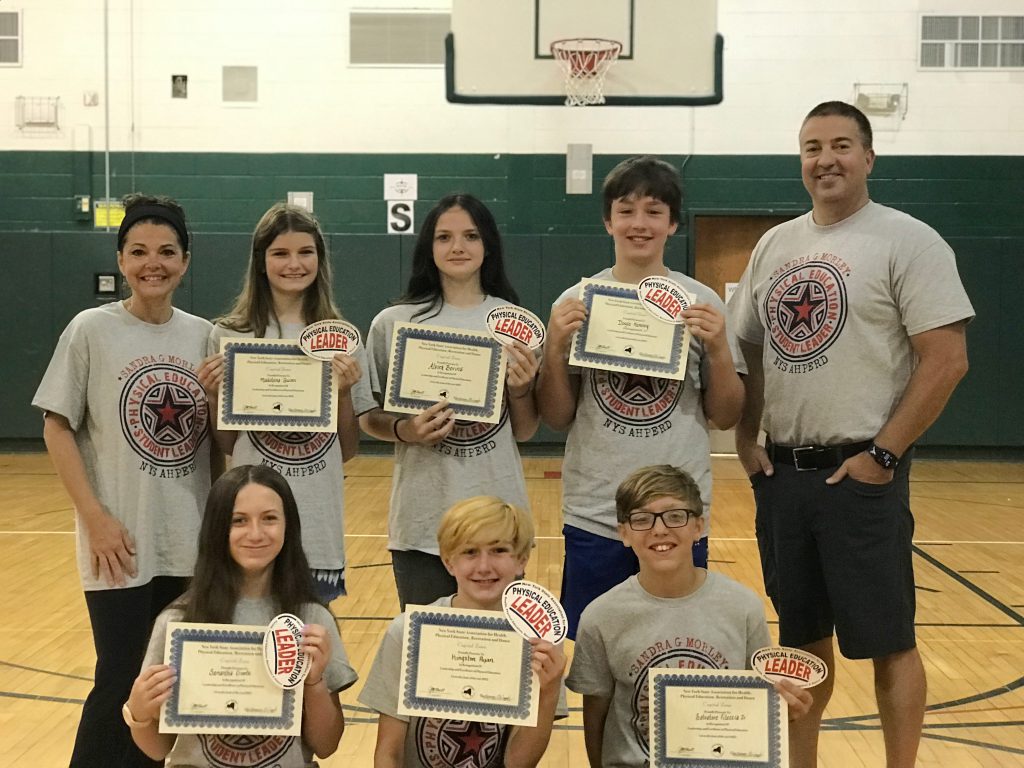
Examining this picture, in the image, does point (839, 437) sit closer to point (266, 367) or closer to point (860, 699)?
point (266, 367)

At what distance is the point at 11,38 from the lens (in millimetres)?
10680

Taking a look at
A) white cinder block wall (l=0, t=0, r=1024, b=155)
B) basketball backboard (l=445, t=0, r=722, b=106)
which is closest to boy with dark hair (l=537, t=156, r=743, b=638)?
basketball backboard (l=445, t=0, r=722, b=106)

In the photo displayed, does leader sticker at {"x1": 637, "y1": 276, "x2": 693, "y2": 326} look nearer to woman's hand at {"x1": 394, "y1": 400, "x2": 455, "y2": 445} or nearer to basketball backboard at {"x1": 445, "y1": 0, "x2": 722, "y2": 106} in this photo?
woman's hand at {"x1": 394, "y1": 400, "x2": 455, "y2": 445}

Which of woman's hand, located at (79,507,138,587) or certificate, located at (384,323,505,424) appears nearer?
woman's hand, located at (79,507,138,587)

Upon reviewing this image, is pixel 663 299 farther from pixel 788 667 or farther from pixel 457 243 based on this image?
pixel 788 667

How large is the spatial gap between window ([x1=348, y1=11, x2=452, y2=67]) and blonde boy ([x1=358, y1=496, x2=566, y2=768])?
8.94 m

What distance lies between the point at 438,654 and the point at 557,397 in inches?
27.8

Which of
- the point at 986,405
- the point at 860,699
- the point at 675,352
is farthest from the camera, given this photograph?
the point at 986,405

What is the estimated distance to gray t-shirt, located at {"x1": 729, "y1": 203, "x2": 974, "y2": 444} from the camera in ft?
8.94

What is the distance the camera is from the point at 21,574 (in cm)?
604

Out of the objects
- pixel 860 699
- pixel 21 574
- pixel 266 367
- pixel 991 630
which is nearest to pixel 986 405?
pixel 991 630

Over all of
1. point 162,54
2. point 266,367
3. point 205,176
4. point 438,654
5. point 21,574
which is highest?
point 162,54

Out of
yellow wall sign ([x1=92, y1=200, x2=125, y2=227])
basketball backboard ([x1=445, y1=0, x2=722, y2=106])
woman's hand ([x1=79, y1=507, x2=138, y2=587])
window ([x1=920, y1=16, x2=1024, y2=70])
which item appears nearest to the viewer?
woman's hand ([x1=79, y1=507, x2=138, y2=587])

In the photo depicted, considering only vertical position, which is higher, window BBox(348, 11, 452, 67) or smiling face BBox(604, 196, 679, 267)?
window BBox(348, 11, 452, 67)
